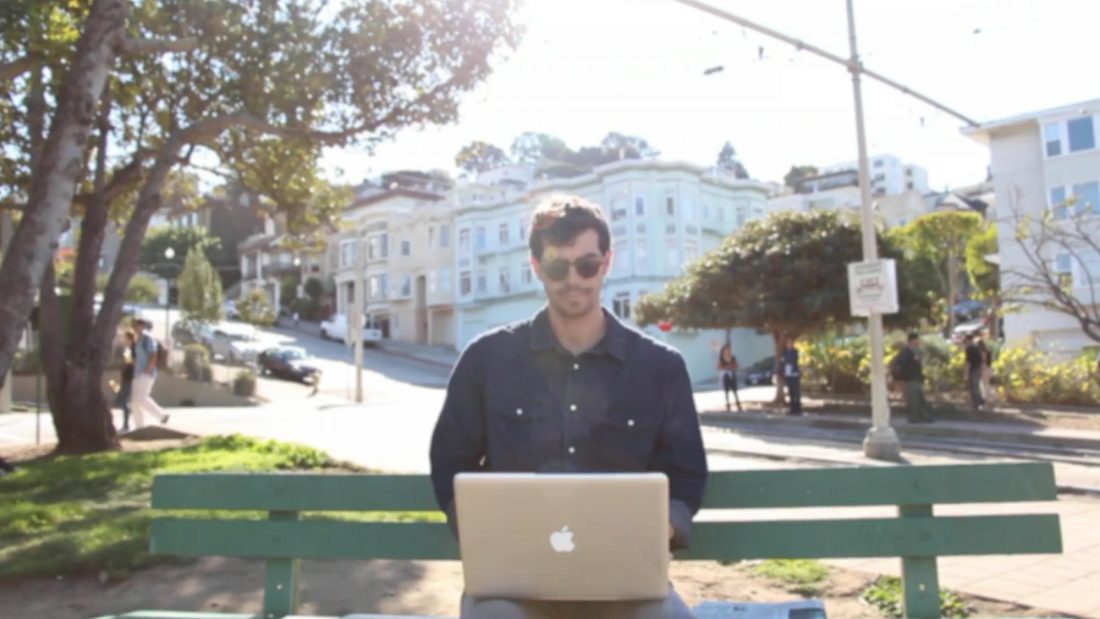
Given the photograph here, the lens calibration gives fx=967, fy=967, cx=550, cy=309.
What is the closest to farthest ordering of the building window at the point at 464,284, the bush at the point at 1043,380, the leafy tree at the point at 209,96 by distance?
the leafy tree at the point at 209,96
the bush at the point at 1043,380
the building window at the point at 464,284

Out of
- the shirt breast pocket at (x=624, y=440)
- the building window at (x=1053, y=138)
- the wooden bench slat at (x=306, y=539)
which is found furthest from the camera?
the building window at (x=1053, y=138)

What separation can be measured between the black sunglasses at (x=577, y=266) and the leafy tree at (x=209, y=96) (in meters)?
9.00

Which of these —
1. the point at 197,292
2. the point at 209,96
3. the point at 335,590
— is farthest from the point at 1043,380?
the point at 197,292

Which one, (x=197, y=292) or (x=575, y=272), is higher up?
(x=197, y=292)

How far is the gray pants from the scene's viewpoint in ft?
9.00

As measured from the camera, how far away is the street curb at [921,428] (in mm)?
15312

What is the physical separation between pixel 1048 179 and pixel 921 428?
24428 millimetres

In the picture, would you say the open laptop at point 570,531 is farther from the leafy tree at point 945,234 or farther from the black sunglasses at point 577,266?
the leafy tree at point 945,234

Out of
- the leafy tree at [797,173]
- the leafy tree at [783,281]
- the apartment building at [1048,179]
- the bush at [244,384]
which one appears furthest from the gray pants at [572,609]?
the leafy tree at [797,173]

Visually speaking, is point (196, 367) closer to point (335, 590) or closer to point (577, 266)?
point (335, 590)

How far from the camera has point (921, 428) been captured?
17.9 m

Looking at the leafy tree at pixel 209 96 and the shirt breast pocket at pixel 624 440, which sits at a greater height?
the leafy tree at pixel 209 96

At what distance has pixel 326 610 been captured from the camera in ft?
16.4

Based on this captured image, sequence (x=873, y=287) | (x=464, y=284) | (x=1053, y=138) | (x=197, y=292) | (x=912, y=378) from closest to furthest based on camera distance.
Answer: (x=873, y=287) → (x=912, y=378) → (x=1053, y=138) → (x=197, y=292) → (x=464, y=284)
